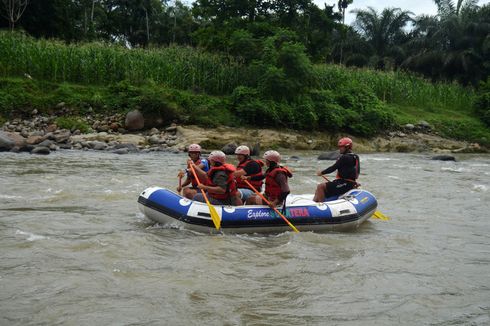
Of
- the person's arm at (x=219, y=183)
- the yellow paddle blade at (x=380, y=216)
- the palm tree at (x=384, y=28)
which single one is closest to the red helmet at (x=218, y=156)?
the person's arm at (x=219, y=183)

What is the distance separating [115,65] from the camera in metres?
20.8

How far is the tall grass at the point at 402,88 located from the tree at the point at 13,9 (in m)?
13.9

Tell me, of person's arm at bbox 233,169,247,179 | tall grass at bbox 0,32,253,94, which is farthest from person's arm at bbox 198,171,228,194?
tall grass at bbox 0,32,253,94

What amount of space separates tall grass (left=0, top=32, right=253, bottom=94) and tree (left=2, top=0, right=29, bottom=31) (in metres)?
3.44

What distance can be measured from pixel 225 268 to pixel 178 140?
40.3 ft

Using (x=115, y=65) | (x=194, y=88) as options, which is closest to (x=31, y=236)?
(x=115, y=65)

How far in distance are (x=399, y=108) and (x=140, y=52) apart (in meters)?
12.7

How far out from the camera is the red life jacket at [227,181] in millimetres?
7250

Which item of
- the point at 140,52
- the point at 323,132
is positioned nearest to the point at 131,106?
the point at 140,52

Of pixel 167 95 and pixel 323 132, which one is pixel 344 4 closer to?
pixel 323 132

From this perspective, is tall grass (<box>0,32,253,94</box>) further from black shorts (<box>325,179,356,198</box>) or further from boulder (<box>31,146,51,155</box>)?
black shorts (<box>325,179,356,198</box>)

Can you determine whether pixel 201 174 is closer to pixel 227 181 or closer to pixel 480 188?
pixel 227 181

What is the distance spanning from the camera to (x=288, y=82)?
793 inches

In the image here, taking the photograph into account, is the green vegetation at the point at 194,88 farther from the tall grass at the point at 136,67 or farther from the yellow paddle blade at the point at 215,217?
the yellow paddle blade at the point at 215,217
